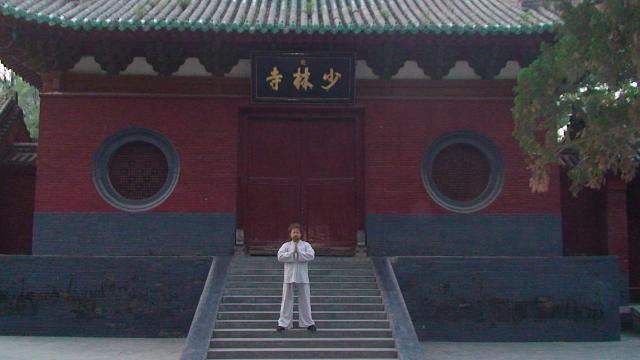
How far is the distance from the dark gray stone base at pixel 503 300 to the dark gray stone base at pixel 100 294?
2.85m

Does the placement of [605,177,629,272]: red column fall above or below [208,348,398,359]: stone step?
above

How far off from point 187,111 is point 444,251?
4.19 m

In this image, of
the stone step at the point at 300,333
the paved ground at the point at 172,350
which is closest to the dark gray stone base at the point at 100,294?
the paved ground at the point at 172,350

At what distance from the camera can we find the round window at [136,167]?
9.59 meters

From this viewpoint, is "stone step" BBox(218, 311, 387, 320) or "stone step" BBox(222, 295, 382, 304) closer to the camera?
"stone step" BBox(218, 311, 387, 320)

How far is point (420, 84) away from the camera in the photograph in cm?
988

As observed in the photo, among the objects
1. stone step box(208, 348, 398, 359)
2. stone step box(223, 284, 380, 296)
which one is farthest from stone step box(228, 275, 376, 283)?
stone step box(208, 348, 398, 359)

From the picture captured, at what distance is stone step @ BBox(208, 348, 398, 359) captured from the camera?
273 inches

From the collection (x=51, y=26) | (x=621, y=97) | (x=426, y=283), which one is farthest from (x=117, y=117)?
(x=621, y=97)

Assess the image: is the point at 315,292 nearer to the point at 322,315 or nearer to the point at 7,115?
the point at 322,315

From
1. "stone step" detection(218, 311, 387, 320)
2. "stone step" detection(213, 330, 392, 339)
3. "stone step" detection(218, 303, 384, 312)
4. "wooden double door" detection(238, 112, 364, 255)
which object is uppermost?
"wooden double door" detection(238, 112, 364, 255)

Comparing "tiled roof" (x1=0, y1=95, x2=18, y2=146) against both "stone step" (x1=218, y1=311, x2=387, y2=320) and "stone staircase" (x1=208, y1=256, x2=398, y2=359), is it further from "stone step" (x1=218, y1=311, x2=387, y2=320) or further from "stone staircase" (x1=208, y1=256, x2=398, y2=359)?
"stone step" (x1=218, y1=311, x2=387, y2=320)

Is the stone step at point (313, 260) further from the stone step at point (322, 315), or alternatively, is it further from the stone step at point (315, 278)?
the stone step at point (322, 315)

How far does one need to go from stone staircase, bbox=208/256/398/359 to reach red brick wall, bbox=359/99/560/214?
1.14m
